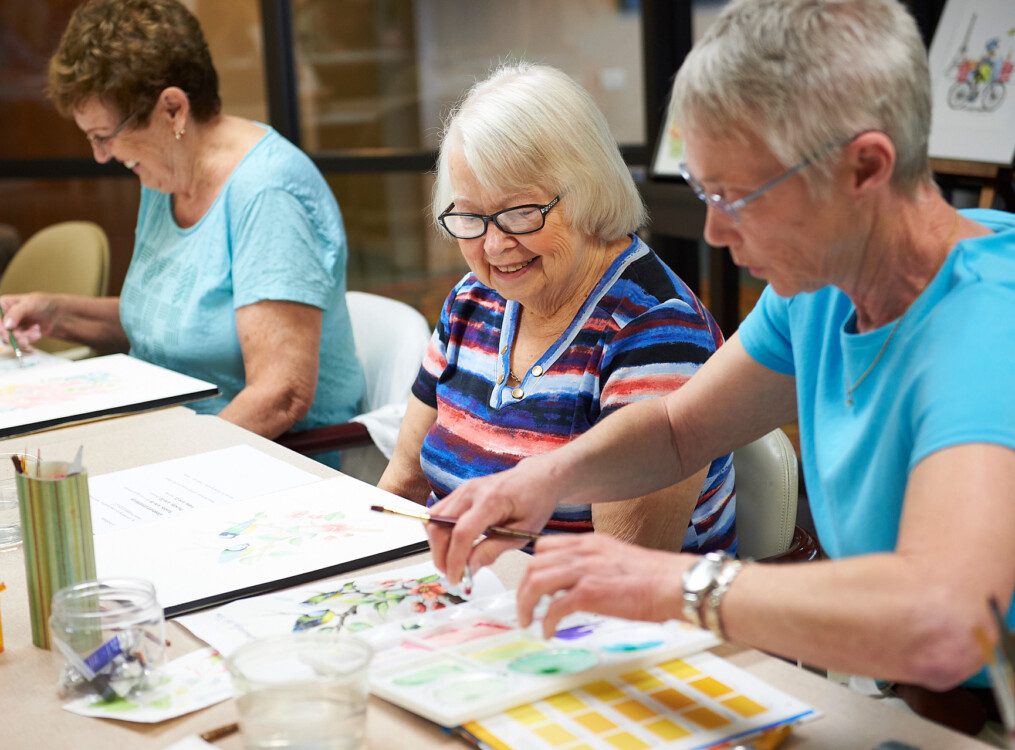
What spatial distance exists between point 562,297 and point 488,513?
0.63 metres

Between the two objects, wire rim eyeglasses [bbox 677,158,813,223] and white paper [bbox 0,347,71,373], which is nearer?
wire rim eyeglasses [bbox 677,158,813,223]

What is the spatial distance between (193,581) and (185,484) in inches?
16.5

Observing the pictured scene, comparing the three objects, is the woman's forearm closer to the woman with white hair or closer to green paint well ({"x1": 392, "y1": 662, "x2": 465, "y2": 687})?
the woman with white hair

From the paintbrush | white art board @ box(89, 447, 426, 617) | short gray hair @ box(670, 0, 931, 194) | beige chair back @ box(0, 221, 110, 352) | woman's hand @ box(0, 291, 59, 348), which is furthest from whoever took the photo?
beige chair back @ box(0, 221, 110, 352)

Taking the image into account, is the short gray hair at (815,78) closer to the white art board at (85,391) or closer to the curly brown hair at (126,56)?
the white art board at (85,391)

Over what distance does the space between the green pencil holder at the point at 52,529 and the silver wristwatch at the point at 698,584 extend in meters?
0.64

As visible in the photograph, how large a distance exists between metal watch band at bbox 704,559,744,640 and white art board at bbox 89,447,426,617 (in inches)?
21.1

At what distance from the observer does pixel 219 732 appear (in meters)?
1.06

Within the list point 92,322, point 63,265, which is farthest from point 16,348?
point 63,265

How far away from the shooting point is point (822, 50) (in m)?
1.10

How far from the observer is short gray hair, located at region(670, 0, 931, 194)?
1097 mm

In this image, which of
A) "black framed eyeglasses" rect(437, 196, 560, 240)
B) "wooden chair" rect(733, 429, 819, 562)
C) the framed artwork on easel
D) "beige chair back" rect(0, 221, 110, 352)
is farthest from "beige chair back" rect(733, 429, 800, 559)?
"beige chair back" rect(0, 221, 110, 352)

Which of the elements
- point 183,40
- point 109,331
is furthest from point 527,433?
point 109,331

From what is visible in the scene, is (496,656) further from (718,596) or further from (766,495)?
(766,495)
